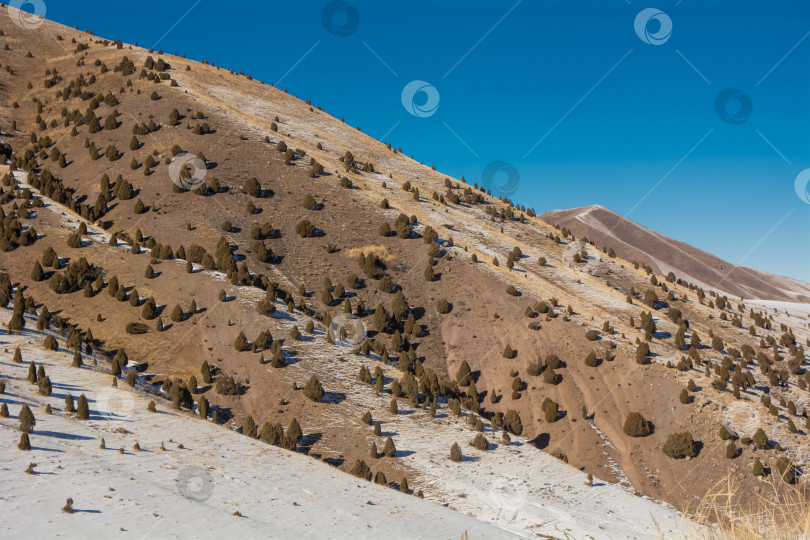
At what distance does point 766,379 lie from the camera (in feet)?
173

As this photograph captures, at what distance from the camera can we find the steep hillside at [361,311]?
42500mm

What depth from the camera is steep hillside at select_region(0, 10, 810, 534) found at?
4250 centimetres

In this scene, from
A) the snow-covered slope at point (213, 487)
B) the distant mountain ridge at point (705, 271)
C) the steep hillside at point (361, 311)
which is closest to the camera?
the snow-covered slope at point (213, 487)

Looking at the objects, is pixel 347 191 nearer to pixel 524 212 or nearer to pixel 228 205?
pixel 228 205

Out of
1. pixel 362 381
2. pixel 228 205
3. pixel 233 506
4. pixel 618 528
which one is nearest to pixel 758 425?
pixel 618 528

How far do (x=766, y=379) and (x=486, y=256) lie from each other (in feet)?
105

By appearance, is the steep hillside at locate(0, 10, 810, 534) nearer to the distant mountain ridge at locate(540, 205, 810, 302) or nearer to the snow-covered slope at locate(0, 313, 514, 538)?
the snow-covered slope at locate(0, 313, 514, 538)

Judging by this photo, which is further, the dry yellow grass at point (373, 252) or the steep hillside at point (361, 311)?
the dry yellow grass at point (373, 252)

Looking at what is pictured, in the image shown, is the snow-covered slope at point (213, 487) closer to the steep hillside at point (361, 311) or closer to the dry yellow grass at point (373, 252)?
the steep hillside at point (361, 311)

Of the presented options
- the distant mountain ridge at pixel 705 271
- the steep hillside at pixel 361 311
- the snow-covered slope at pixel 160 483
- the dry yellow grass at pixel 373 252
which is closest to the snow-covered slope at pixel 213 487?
the snow-covered slope at pixel 160 483

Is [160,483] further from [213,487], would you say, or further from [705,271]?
[705,271]

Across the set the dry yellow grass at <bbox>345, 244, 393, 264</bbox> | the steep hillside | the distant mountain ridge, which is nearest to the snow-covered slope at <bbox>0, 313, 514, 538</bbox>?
the steep hillside

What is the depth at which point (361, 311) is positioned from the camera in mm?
57250

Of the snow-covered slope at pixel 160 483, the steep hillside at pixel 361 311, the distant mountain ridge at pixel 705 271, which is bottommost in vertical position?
the snow-covered slope at pixel 160 483
